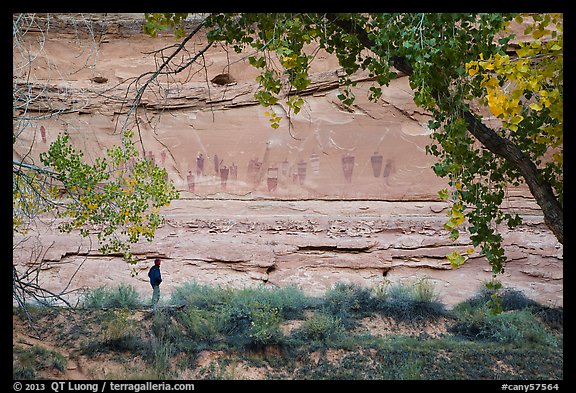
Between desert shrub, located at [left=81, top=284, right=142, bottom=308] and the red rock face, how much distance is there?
100 centimetres

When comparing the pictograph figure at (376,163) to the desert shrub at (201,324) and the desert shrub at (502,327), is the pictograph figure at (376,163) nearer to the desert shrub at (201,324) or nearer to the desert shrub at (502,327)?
the desert shrub at (502,327)

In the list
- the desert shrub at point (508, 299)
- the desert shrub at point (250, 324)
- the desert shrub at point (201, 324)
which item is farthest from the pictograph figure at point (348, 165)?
the desert shrub at point (201, 324)

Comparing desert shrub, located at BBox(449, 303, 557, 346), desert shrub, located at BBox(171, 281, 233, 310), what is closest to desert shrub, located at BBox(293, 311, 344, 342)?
desert shrub, located at BBox(171, 281, 233, 310)

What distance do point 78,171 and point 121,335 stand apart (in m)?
2.87

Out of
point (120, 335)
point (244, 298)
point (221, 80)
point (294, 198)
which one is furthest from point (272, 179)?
point (120, 335)

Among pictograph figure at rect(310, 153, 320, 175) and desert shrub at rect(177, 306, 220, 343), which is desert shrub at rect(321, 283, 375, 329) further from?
pictograph figure at rect(310, 153, 320, 175)

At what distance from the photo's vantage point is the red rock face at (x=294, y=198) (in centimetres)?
1091

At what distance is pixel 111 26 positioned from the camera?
1312 cm

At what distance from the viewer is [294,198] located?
38.4ft

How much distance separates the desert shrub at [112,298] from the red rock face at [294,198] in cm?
100

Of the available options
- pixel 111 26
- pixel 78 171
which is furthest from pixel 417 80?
pixel 111 26

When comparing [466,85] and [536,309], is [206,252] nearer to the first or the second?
[536,309]

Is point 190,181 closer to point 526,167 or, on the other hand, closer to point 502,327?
point 502,327

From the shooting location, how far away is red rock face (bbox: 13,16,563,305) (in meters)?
10.9
